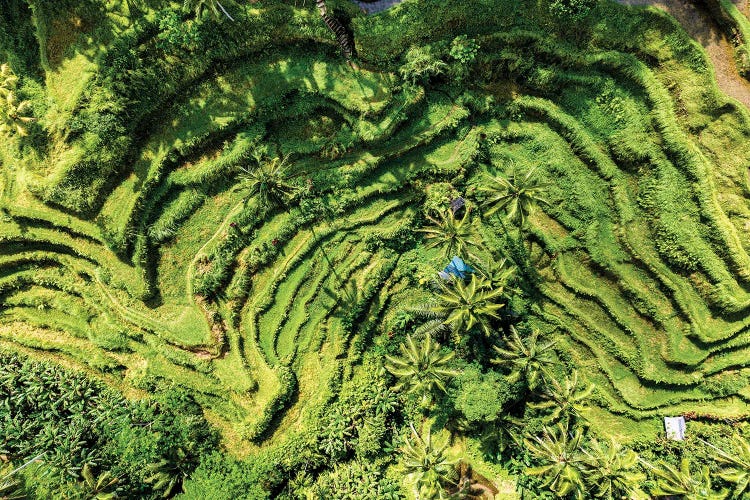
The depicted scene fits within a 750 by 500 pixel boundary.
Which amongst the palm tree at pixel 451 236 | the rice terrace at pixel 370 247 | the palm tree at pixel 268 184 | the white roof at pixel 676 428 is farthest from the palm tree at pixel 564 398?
the palm tree at pixel 268 184

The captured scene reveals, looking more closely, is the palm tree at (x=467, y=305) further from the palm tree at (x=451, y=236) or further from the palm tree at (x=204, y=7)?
the palm tree at (x=204, y=7)

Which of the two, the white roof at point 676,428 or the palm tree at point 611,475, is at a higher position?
the white roof at point 676,428

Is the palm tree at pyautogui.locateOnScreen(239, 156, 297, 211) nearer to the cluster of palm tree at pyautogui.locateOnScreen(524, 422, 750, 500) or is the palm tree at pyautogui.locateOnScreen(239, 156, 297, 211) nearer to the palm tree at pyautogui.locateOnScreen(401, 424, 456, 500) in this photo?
the palm tree at pyautogui.locateOnScreen(401, 424, 456, 500)

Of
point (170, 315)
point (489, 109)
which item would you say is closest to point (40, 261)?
point (170, 315)

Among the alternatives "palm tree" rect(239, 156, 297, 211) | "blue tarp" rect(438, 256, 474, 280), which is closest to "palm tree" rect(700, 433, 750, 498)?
"blue tarp" rect(438, 256, 474, 280)

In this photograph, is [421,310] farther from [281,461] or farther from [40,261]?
[40,261]
